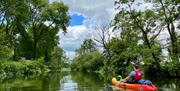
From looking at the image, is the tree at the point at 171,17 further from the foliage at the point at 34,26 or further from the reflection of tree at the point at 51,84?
the foliage at the point at 34,26

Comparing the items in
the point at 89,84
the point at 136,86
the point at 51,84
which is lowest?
the point at 136,86

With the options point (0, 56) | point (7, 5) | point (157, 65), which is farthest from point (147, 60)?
point (7, 5)

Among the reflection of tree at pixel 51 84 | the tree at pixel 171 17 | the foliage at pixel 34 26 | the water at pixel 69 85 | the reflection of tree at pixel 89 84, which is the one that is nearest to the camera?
the water at pixel 69 85

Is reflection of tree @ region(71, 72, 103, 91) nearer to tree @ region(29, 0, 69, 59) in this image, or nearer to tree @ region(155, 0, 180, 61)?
tree @ region(155, 0, 180, 61)

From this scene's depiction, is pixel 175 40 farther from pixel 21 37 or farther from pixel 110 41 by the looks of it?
pixel 21 37

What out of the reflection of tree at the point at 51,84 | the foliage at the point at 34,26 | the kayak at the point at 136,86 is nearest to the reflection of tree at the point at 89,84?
the kayak at the point at 136,86

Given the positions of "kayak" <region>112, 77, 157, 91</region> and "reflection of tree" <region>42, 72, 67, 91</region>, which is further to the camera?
"reflection of tree" <region>42, 72, 67, 91</region>

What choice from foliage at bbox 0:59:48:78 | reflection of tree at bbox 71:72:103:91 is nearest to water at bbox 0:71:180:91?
reflection of tree at bbox 71:72:103:91

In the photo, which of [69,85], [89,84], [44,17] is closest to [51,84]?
[69,85]

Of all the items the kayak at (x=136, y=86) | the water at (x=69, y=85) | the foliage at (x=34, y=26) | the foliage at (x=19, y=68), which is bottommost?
the kayak at (x=136, y=86)

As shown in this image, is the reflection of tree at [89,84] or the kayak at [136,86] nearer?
the kayak at [136,86]

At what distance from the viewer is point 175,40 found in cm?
3609

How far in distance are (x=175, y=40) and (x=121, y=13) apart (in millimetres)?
7125

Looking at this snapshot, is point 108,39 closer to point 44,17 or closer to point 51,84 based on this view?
point 44,17
